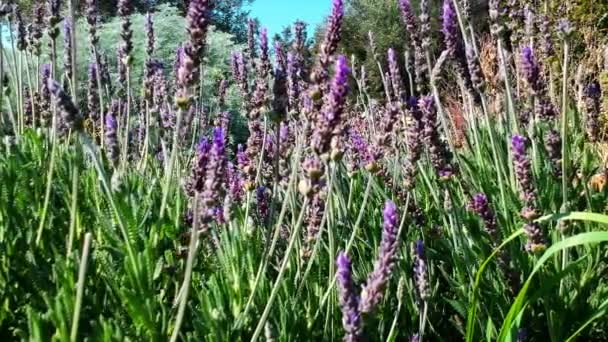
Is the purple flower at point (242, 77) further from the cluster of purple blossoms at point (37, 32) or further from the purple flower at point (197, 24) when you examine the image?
the purple flower at point (197, 24)

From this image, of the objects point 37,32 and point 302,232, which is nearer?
point 302,232

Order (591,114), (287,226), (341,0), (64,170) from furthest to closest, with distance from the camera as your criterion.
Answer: (591,114) → (287,226) → (64,170) → (341,0)

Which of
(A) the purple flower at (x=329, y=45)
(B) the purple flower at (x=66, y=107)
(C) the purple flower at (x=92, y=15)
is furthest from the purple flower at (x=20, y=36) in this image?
(A) the purple flower at (x=329, y=45)

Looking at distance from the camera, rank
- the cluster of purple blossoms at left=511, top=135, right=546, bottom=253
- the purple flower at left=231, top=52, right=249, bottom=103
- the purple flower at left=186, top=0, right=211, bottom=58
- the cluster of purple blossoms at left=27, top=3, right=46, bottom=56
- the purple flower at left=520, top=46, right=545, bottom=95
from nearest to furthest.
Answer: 1. the purple flower at left=186, top=0, right=211, bottom=58
2. the cluster of purple blossoms at left=511, top=135, right=546, bottom=253
3. the purple flower at left=520, top=46, right=545, bottom=95
4. the purple flower at left=231, top=52, right=249, bottom=103
5. the cluster of purple blossoms at left=27, top=3, right=46, bottom=56

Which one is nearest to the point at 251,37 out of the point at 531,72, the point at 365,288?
the point at 531,72

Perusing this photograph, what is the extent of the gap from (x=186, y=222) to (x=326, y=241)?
592 mm

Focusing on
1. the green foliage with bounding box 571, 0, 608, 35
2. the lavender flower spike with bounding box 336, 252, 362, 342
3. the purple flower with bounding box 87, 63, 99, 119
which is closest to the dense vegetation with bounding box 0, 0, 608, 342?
the lavender flower spike with bounding box 336, 252, 362, 342

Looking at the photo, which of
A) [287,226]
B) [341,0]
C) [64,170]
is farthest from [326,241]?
[341,0]

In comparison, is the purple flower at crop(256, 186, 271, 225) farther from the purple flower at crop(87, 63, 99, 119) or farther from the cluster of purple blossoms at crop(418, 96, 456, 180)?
the purple flower at crop(87, 63, 99, 119)

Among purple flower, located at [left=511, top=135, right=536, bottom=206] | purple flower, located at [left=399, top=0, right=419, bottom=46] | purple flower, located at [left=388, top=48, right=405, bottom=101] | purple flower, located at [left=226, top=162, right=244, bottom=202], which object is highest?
purple flower, located at [left=399, top=0, right=419, bottom=46]

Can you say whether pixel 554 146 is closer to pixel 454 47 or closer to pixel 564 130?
pixel 564 130

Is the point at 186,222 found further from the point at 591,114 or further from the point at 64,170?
the point at 591,114

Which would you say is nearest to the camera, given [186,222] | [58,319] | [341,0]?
[58,319]

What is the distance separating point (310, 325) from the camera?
1713mm
